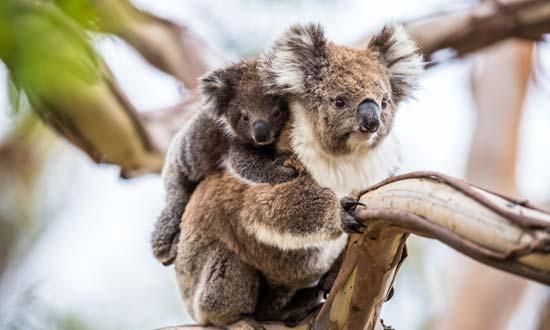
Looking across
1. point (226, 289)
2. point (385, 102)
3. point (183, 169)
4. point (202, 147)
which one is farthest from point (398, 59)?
point (226, 289)

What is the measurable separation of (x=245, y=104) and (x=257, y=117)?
204mm

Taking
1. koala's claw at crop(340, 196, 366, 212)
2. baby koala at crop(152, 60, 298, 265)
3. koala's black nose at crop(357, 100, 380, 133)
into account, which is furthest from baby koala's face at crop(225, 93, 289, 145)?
koala's claw at crop(340, 196, 366, 212)

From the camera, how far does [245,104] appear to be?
12.1 feet

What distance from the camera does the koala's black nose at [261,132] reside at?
3.40m

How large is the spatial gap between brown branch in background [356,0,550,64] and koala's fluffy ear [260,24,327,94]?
2.45m

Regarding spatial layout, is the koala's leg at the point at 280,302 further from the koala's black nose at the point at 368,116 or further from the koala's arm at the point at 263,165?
the koala's black nose at the point at 368,116

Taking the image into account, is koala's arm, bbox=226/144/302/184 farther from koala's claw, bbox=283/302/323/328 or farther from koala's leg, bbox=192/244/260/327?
koala's claw, bbox=283/302/323/328

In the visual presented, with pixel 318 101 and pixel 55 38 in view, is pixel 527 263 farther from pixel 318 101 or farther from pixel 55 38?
pixel 318 101

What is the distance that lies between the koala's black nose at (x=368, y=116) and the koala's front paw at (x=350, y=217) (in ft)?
1.55

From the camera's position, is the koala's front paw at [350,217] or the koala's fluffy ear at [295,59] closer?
the koala's front paw at [350,217]

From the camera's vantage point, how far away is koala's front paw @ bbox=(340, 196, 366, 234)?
8.84 ft

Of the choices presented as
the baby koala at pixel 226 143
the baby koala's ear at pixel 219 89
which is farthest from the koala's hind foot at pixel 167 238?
the baby koala's ear at pixel 219 89

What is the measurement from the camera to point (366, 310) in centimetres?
298

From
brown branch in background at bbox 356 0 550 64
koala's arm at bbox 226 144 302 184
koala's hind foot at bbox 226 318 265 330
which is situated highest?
brown branch in background at bbox 356 0 550 64
